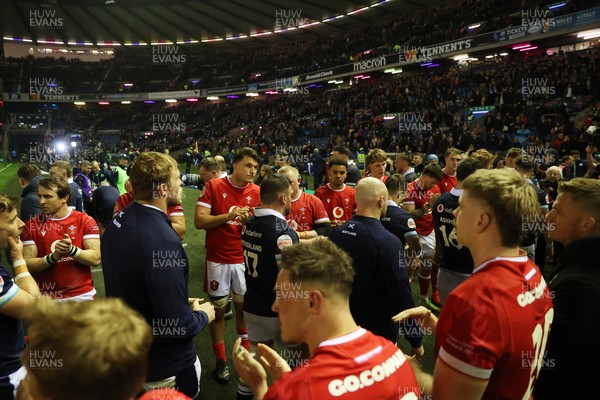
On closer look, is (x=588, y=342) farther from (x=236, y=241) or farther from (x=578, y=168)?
(x=578, y=168)

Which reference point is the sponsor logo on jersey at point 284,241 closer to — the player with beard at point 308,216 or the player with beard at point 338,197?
the player with beard at point 308,216

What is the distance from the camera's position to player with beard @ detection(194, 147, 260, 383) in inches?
180

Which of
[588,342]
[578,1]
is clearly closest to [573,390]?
[588,342]

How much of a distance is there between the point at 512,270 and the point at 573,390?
0.76 metres

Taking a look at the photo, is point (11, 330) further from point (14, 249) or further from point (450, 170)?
point (450, 170)

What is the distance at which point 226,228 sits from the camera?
462cm

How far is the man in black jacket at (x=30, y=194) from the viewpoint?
5.38m

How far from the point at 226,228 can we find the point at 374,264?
2.21 m

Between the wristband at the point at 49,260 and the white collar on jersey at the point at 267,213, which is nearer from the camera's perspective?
the white collar on jersey at the point at 267,213

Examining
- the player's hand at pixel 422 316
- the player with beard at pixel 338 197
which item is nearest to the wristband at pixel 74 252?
the player's hand at pixel 422 316

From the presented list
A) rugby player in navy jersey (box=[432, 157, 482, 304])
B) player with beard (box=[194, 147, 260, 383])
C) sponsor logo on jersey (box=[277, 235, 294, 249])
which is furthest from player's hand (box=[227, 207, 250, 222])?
rugby player in navy jersey (box=[432, 157, 482, 304])

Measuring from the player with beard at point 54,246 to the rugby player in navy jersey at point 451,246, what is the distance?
3.76m

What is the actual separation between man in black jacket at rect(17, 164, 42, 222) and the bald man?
4189 millimetres

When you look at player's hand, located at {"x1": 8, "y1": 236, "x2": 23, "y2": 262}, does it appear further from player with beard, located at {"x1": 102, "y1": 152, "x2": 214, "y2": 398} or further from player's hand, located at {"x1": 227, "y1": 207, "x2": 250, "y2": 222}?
player's hand, located at {"x1": 227, "y1": 207, "x2": 250, "y2": 222}
